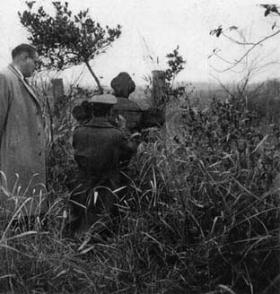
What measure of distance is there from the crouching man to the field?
170 mm

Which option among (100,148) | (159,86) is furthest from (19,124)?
(159,86)

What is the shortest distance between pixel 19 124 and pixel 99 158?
77cm

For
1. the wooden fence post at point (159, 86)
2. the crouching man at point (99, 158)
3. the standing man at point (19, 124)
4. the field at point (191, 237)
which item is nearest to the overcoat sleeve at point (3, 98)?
the standing man at point (19, 124)

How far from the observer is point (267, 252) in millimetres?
4094

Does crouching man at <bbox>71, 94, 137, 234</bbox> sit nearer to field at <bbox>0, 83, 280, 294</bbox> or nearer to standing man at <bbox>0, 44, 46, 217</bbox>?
field at <bbox>0, 83, 280, 294</bbox>

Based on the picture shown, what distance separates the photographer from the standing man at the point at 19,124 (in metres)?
5.09

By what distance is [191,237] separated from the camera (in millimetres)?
4301

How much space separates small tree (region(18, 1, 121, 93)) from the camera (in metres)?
7.11

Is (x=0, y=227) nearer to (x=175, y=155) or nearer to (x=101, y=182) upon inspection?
(x=101, y=182)

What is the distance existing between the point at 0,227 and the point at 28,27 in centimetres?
332

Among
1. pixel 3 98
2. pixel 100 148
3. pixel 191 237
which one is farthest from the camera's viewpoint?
pixel 3 98

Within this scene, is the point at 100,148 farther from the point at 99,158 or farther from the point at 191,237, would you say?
the point at 191,237

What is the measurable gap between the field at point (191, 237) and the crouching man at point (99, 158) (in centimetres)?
17

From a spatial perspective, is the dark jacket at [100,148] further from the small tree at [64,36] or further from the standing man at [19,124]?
the small tree at [64,36]
